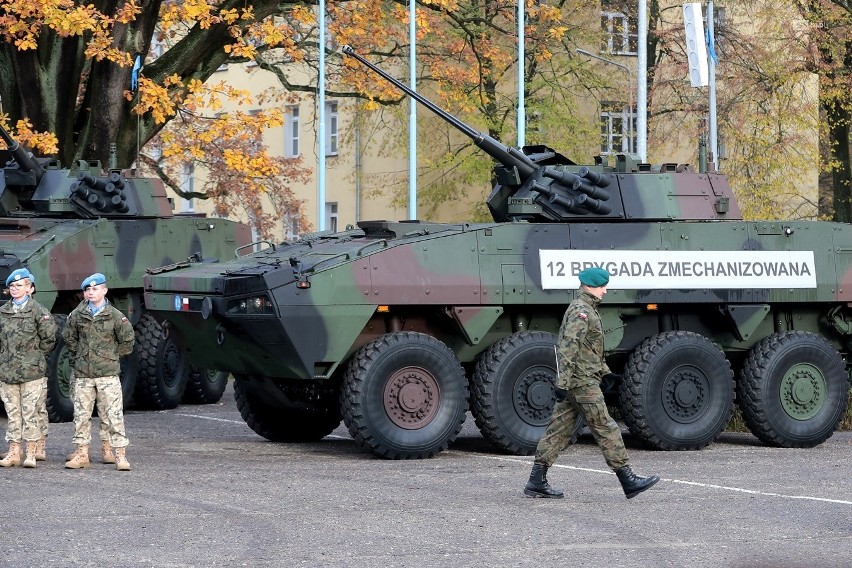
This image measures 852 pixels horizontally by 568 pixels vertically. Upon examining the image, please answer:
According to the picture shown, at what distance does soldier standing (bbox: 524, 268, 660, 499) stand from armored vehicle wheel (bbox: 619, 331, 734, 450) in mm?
3208

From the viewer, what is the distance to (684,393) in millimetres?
14789

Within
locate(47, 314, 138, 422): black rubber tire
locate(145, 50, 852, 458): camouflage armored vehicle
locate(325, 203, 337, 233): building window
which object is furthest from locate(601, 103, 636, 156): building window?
locate(145, 50, 852, 458): camouflage armored vehicle

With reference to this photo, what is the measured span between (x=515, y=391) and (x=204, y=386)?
6.82m

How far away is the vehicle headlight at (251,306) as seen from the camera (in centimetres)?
1345

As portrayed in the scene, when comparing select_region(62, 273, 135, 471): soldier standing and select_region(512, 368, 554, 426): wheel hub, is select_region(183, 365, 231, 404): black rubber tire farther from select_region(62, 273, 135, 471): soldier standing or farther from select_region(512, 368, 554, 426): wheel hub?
select_region(62, 273, 135, 471): soldier standing

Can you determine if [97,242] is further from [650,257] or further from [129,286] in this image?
[650,257]

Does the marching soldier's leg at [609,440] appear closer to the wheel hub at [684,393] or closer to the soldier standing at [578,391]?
the soldier standing at [578,391]

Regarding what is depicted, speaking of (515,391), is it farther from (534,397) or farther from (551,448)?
(551,448)

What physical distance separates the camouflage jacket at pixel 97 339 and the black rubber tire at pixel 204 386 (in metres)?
6.79

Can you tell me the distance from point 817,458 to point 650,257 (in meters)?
2.07

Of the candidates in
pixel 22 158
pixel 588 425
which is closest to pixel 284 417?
pixel 588 425

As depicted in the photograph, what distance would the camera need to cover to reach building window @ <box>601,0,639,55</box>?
3278cm

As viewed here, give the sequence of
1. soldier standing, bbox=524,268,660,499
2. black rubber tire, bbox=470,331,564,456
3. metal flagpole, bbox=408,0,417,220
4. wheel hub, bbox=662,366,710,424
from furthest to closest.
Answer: metal flagpole, bbox=408,0,417,220, wheel hub, bbox=662,366,710,424, black rubber tire, bbox=470,331,564,456, soldier standing, bbox=524,268,660,499

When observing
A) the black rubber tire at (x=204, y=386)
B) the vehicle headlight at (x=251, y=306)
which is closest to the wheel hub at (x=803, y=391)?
the vehicle headlight at (x=251, y=306)
